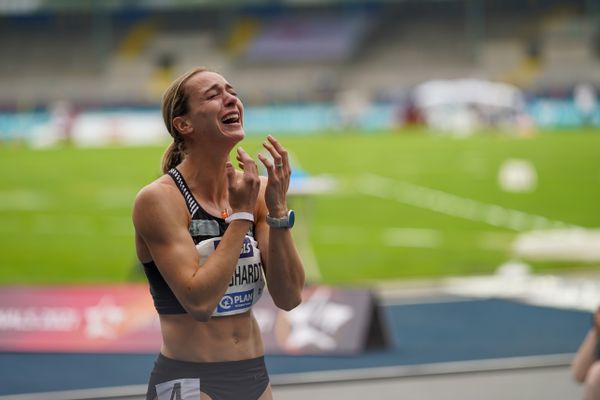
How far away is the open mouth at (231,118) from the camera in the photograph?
3.24 m

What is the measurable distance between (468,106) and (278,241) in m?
37.9

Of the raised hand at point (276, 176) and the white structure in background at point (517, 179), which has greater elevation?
the raised hand at point (276, 176)

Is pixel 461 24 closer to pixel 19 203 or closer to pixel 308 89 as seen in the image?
pixel 308 89

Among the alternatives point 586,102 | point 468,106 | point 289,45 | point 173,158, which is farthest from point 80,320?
point 289,45

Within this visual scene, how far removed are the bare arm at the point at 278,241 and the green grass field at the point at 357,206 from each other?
26.9 feet

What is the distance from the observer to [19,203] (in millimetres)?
19938

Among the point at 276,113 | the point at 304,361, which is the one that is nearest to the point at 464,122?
the point at 276,113

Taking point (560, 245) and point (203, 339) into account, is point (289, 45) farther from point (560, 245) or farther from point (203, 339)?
point (203, 339)

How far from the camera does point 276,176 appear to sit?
311cm

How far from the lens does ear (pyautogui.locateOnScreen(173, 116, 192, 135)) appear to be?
10.7 ft

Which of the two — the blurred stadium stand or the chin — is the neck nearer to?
the chin

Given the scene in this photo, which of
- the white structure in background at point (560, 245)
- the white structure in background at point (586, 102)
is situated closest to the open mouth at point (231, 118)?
the white structure in background at point (560, 245)

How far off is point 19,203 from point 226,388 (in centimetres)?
1735

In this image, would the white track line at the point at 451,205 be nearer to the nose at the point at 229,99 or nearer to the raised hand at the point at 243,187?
the nose at the point at 229,99
